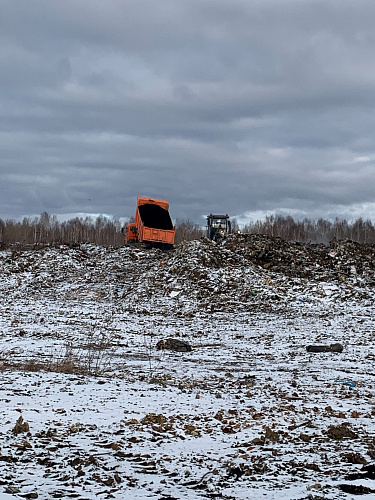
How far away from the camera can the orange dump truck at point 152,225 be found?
84.6ft

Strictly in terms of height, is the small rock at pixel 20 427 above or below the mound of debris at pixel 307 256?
below

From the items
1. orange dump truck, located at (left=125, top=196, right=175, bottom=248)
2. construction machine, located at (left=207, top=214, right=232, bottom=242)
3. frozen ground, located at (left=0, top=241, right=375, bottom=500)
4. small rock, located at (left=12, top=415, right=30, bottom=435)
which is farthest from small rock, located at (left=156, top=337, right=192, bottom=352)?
construction machine, located at (left=207, top=214, right=232, bottom=242)

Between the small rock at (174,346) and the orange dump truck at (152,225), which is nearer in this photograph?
the small rock at (174,346)

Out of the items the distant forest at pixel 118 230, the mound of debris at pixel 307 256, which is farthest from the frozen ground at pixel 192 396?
the distant forest at pixel 118 230

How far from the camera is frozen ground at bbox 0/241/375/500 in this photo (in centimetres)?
361

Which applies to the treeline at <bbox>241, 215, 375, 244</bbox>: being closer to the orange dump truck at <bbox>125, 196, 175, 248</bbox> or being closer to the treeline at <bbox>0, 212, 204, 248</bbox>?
the treeline at <bbox>0, 212, 204, 248</bbox>

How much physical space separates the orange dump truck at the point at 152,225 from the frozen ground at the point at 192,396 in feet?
26.3

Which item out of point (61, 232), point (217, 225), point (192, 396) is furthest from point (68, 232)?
point (192, 396)

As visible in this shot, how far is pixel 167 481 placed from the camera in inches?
141

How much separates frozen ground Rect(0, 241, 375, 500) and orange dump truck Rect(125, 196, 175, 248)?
26.3ft

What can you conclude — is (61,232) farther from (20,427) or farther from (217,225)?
(20,427)

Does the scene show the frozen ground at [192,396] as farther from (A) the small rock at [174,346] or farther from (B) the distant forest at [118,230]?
(B) the distant forest at [118,230]

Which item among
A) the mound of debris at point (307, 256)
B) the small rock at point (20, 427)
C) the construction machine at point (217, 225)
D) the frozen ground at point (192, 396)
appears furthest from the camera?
the construction machine at point (217, 225)

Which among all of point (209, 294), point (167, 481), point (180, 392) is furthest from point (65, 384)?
point (209, 294)
